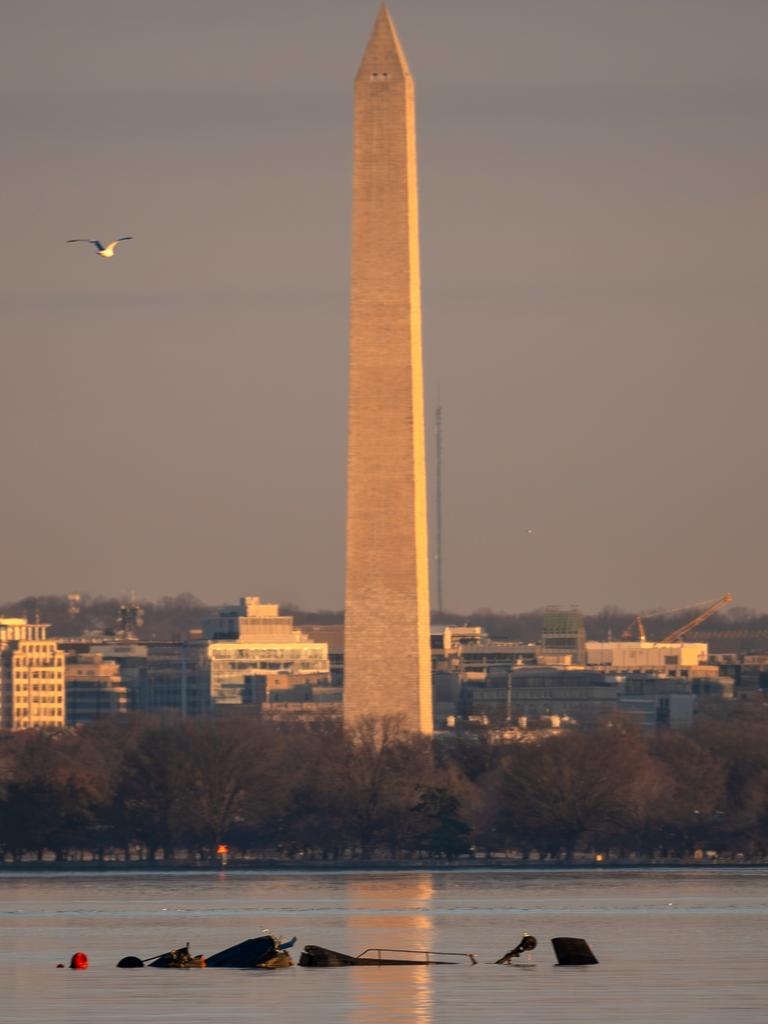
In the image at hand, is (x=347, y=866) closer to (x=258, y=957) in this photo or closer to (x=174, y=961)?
(x=258, y=957)

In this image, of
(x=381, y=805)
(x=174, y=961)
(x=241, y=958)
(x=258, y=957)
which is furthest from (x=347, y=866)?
(x=174, y=961)

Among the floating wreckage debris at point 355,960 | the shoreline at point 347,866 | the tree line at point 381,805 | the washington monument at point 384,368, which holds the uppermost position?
the washington monument at point 384,368

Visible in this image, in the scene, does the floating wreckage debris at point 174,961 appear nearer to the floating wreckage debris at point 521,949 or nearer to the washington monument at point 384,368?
the floating wreckage debris at point 521,949

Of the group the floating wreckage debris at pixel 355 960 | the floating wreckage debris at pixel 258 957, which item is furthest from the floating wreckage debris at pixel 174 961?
the floating wreckage debris at pixel 355 960

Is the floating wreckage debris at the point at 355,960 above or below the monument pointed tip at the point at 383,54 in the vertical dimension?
below

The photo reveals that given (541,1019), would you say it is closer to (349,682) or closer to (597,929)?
(597,929)

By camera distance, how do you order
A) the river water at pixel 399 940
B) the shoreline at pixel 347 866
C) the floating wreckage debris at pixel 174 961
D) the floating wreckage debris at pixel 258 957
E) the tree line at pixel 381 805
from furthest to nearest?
1. the tree line at pixel 381 805
2. the shoreline at pixel 347 866
3. the floating wreckage debris at pixel 258 957
4. the floating wreckage debris at pixel 174 961
5. the river water at pixel 399 940

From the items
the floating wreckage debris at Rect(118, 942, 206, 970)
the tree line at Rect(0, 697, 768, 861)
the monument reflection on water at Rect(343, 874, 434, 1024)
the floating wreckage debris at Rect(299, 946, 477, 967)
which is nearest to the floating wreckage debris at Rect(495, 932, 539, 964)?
the floating wreckage debris at Rect(299, 946, 477, 967)
